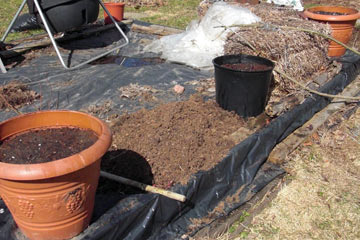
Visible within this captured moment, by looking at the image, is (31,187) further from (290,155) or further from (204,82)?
(204,82)

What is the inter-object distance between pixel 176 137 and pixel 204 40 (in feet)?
9.62

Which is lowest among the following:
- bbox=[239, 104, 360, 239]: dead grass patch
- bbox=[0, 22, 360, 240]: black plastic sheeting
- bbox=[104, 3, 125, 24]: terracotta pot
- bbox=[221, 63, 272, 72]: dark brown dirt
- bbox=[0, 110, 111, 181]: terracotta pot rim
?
bbox=[239, 104, 360, 239]: dead grass patch

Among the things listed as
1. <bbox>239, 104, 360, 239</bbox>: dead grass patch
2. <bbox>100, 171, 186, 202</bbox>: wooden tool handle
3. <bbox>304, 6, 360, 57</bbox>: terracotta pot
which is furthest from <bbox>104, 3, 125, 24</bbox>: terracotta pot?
<bbox>100, 171, 186, 202</bbox>: wooden tool handle

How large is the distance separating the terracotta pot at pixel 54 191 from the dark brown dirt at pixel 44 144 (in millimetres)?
88

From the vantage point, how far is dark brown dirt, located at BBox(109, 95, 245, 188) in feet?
8.27

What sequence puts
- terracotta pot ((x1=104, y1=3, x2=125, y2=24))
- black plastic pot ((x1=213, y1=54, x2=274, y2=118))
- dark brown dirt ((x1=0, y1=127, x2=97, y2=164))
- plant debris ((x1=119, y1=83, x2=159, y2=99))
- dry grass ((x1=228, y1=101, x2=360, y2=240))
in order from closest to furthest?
dark brown dirt ((x1=0, y1=127, x2=97, y2=164)) < dry grass ((x1=228, y1=101, x2=360, y2=240)) < black plastic pot ((x1=213, y1=54, x2=274, y2=118)) < plant debris ((x1=119, y1=83, x2=159, y2=99)) < terracotta pot ((x1=104, y1=3, x2=125, y2=24))

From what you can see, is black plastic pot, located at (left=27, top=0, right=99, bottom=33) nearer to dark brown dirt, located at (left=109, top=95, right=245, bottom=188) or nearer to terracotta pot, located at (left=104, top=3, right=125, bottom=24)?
terracotta pot, located at (left=104, top=3, right=125, bottom=24)

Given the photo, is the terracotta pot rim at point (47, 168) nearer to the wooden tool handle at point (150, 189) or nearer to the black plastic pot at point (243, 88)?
the wooden tool handle at point (150, 189)

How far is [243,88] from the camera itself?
3.26 metres

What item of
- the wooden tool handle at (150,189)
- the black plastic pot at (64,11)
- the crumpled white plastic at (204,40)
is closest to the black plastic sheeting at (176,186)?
the wooden tool handle at (150,189)

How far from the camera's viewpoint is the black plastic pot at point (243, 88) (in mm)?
3188

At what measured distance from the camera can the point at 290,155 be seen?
10.0 feet

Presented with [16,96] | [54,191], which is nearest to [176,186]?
[54,191]

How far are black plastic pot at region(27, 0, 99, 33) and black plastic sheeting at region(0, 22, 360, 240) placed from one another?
58cm
